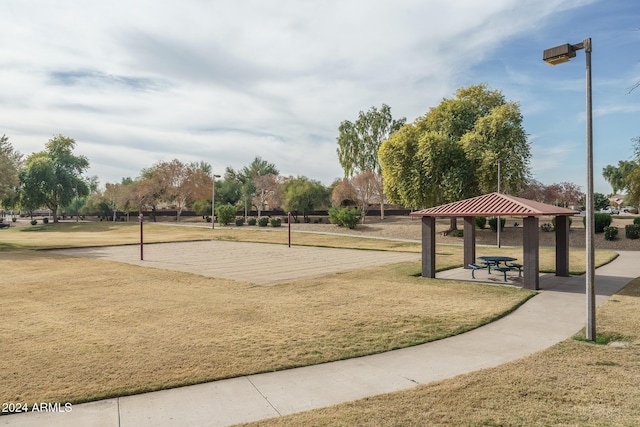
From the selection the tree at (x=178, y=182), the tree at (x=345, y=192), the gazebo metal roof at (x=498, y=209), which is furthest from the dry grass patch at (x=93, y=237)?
the gazebo metal roof at (x=498, y=209)

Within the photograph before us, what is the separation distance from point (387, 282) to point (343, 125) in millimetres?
49493

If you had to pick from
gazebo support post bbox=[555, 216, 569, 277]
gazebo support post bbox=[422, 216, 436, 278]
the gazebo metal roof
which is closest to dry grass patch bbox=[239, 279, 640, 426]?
the gazebo metal roof

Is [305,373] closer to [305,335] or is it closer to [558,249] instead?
[305,335]

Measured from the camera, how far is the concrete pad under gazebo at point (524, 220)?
44.2 feet

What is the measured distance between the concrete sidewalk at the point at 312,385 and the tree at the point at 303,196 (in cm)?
5559

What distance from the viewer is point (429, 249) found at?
52.2 feet

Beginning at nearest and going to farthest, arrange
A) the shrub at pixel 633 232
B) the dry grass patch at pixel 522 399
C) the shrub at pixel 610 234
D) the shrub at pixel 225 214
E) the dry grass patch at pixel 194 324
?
the dry grass patch at pixel 522 399 → the dry grass patch at pixel 194 324 → the shrub at pixel 633 232 → the shrub at pixel 610 234 → the shrub at pixel 225 214

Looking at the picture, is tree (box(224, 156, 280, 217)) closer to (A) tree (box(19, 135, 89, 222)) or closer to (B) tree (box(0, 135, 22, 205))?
(A) tree (box(19, 135, 89, 222))

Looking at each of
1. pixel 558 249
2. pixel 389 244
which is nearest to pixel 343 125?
pixel 389 244

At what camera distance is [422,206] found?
37.3 m

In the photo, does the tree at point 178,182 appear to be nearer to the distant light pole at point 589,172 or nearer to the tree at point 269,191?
the tree at point 269,191

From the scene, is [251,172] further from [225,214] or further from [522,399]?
[522,399]

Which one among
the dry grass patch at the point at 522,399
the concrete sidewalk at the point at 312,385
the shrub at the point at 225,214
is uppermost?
the shrub at the point at 225,214

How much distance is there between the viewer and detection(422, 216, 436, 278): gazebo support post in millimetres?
15844
